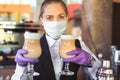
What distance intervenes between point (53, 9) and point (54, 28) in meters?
0.09

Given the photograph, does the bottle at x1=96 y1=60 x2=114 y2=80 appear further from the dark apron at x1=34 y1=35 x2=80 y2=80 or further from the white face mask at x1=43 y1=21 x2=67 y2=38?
the white face mask at x1=43 y1=21 x2=67 y2=38

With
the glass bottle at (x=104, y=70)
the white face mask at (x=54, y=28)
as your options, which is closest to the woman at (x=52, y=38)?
the white face mask at (x=54, y=28)

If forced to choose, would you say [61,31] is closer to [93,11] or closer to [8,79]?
[8,79]

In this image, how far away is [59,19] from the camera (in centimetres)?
132

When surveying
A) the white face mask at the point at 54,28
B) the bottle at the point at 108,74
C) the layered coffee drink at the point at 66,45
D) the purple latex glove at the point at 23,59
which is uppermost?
the white face mask at the point at 54,28

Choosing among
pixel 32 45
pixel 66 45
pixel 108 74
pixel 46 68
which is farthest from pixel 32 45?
pixel 108 74

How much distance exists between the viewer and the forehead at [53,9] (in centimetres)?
131

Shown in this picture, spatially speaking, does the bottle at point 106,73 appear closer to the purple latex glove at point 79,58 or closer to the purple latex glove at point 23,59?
the purple latex glove at point 79,58

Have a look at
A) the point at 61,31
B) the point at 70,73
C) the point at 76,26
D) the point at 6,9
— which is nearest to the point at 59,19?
the point at 61,31

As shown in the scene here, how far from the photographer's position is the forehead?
1.31 m

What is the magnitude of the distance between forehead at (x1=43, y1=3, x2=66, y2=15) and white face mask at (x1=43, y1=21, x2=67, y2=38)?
5 cm

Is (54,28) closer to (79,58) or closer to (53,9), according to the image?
(53,9)

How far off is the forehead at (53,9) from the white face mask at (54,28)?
48 mm

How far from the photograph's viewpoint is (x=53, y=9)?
51.6 inches
